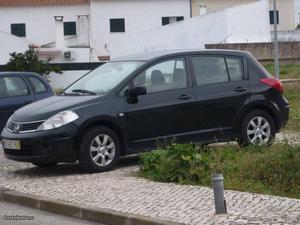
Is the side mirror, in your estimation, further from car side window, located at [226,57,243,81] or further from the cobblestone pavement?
car side window, located at [226,57,243,81]

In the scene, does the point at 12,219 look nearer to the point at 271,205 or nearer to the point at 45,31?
the point at 271,205

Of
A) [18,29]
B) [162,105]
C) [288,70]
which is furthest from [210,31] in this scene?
[162,105]

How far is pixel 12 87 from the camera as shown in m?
16.3

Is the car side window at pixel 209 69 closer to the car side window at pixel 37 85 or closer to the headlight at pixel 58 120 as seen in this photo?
the headlight at pixel 58 120

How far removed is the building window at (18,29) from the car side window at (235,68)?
57312mm

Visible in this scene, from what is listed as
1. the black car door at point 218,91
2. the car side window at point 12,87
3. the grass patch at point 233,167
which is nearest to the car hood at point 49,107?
the grass patch at point 233,167

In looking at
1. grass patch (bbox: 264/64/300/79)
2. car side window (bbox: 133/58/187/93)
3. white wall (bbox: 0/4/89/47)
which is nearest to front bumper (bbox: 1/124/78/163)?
car side window (bbox: 133/58/187/93)

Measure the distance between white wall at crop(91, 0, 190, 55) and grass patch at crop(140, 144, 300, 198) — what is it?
5709cm

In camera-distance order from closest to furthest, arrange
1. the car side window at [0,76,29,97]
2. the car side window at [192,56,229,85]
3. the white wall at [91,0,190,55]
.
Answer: the car side window at [192,56,229,85], the car side window at [0,76,29,97], the white wall at [91,0,190,55]

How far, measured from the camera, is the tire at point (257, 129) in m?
12.5

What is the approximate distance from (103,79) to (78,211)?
3748mm

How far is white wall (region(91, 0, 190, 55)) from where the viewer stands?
6781cm

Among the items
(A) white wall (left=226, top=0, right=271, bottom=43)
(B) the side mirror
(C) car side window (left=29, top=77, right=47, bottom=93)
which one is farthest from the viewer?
(A) white wall (left=226, top=0, right=271, bottom=43)

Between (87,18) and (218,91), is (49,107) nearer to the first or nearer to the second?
(218,91)
